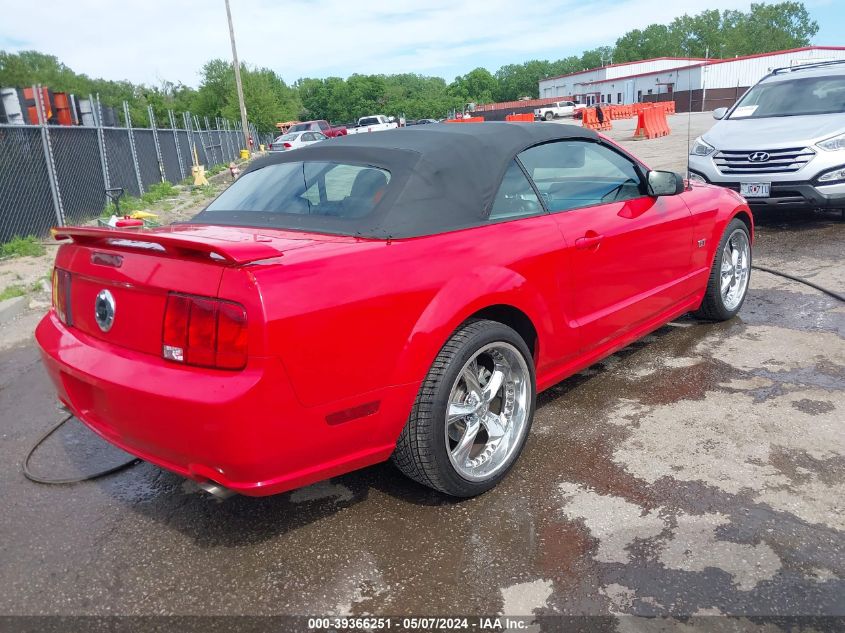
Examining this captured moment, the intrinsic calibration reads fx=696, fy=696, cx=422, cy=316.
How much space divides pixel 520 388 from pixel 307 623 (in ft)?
4.59

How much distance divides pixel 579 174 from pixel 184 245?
2335 mm

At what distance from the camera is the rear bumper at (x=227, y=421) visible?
2.25 meters

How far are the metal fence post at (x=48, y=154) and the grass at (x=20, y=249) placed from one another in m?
1.44

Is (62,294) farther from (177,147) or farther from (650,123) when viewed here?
(650,123)

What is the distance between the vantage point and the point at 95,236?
267cm

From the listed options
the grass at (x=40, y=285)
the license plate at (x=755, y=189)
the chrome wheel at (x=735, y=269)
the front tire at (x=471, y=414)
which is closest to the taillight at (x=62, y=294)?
the front tire at (x=471, y=414)

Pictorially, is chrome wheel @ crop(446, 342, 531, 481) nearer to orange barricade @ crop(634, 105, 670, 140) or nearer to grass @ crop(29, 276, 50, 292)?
grass @ crop(29, 276, 50, 292)

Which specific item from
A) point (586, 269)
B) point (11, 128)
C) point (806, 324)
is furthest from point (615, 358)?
point (11, 128)

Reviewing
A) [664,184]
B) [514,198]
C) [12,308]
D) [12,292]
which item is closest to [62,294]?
[514,198]

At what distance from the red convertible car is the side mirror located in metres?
0.15

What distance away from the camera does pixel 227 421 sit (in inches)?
88.0

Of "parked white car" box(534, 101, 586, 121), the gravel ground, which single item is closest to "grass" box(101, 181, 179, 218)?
the gravel ground

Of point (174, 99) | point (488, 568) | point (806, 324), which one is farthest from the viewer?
point (174, 99)

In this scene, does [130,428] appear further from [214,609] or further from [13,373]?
[13,373]
